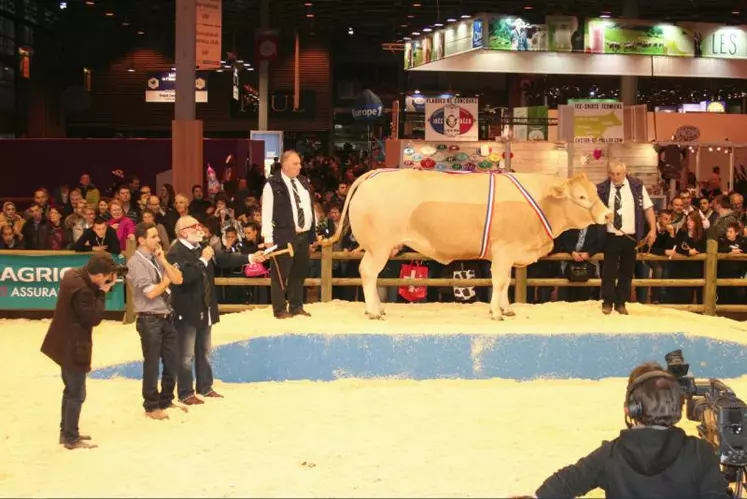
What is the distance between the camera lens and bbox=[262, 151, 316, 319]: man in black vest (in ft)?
35.0

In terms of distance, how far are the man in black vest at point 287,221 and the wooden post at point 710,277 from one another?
4883 mm

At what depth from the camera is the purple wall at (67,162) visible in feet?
76.0

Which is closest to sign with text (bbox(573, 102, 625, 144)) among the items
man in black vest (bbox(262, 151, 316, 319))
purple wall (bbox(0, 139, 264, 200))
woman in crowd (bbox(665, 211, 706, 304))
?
woman in crowd (bbox(665, 211, 706, 304))

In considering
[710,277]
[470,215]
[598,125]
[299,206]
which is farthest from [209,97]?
[470,215]

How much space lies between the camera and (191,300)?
8766 mm

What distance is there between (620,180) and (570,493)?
6806mm

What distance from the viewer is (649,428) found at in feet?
15.2

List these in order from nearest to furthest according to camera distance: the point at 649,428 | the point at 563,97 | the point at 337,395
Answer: the point at 649,428 < the point at 337,395 < the point at 563,97

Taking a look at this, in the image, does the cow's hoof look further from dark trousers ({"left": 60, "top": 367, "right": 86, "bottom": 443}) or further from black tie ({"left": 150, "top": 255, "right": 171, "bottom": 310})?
dark trousers ({"left": 60, "top": 367, "right": 86, "bottom": 443})

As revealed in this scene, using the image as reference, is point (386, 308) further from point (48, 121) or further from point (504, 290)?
point (48, 121)

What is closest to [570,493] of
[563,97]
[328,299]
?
[328,299]

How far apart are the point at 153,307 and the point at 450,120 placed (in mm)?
10468

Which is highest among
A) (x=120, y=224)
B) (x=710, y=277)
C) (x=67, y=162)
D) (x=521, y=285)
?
(x=67, y=162)

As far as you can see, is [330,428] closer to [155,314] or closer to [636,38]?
[155,314]
